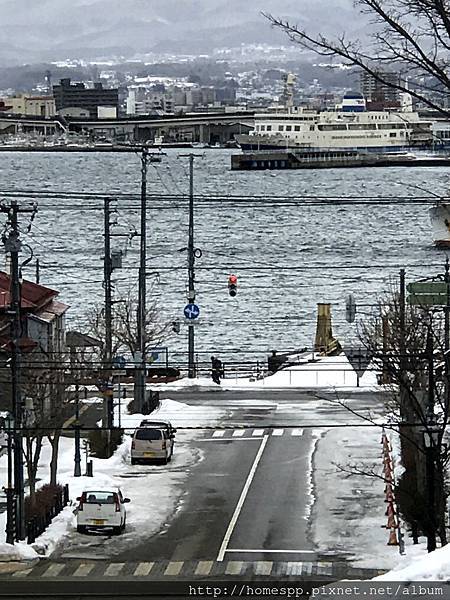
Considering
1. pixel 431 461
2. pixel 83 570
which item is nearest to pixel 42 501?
pixel 83 570

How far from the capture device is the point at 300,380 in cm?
2867

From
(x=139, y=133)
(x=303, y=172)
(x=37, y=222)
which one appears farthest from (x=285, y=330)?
(x=139, y=133)

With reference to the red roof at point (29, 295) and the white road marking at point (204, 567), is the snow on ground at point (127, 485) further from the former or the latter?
the red roof at point (29, 295)

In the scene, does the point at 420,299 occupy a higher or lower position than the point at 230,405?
higher

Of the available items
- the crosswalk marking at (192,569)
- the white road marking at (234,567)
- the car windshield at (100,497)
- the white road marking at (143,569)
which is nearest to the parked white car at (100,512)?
the car windshield at (100,497)

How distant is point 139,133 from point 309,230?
111090mm

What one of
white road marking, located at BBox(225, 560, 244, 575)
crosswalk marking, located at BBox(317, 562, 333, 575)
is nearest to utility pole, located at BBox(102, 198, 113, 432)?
white road marking, located at BBox(225, 560, 244, 575)

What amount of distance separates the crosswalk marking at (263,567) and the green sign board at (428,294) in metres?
5.03

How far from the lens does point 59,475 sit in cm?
2002

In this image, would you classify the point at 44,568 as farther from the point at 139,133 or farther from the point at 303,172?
the point at 139,133

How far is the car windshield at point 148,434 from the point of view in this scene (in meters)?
20.5

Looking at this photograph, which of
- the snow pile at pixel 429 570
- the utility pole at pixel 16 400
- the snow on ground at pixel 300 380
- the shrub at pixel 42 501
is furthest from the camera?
the snow on ground at pixel 300 380

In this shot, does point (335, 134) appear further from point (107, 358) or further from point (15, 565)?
point (15, 565)

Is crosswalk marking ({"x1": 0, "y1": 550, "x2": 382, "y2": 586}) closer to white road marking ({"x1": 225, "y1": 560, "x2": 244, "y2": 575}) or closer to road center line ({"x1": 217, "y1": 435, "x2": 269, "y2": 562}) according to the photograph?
white road marking ({"x1": 225, "y1": 560, "x2": 244, "y2": 575})
